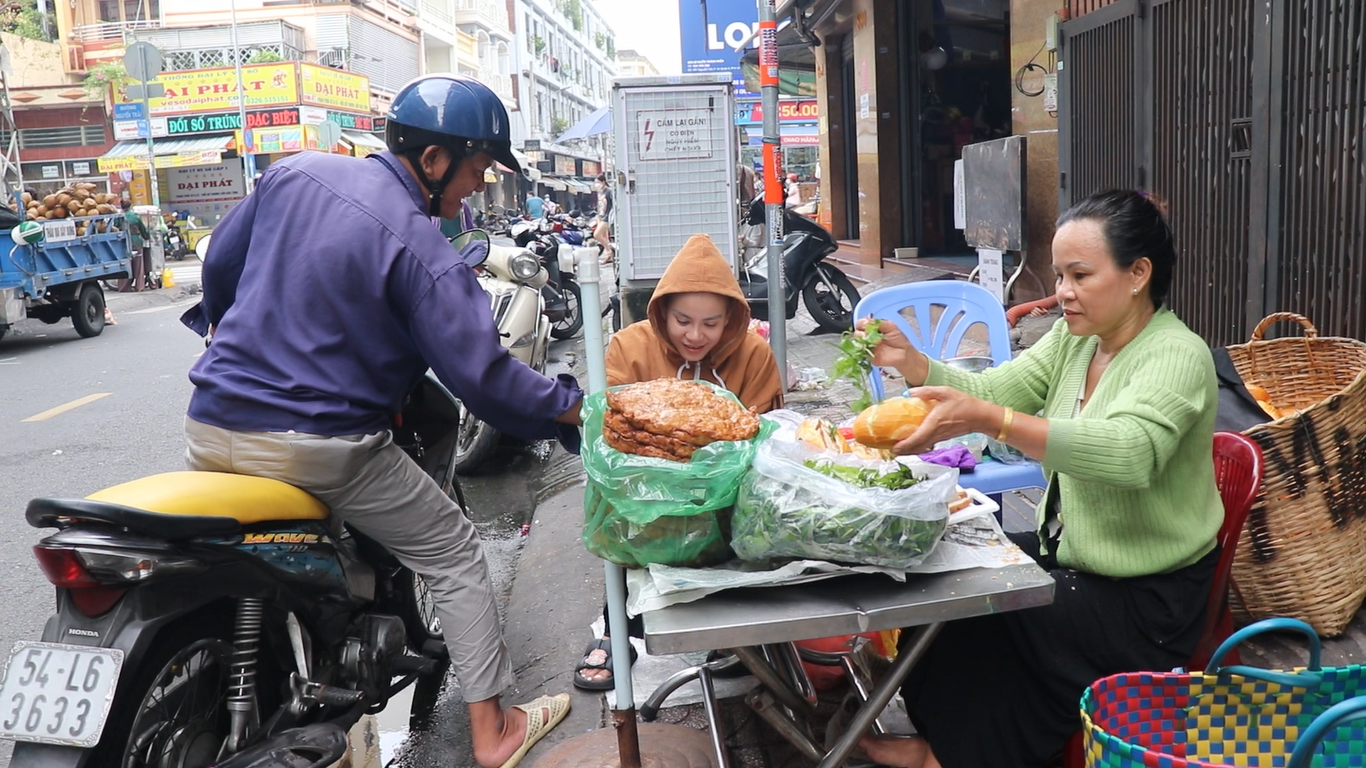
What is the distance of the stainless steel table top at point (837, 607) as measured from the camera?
1839 mm

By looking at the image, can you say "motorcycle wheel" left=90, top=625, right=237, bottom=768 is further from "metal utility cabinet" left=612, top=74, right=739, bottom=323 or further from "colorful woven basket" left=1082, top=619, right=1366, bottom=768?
"metal utility cabinet" left=612, top=74, right=739, bottom=323

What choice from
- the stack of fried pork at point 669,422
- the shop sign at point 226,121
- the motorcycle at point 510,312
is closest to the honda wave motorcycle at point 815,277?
the motorcycle at point 510,312

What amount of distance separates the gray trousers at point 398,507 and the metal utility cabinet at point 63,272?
11016 mm

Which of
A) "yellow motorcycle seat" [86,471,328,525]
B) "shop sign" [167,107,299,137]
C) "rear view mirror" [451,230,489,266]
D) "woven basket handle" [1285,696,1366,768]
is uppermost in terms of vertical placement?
"shop sign" [167,107,299,137]

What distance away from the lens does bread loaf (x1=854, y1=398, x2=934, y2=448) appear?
77.1 inches

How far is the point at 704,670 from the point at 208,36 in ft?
118

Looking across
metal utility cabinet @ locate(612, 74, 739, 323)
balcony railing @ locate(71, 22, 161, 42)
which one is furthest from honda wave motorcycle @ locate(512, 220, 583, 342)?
balcony railing @ locate(71, 22, 161, 42)

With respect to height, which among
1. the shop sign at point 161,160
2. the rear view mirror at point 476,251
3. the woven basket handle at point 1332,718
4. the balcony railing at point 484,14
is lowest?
the woven basket handle at point 1332,718

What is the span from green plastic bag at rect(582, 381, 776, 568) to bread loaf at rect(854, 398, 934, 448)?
219 millimetres

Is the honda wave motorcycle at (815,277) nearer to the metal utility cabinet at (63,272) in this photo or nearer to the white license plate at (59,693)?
the metal utility cabinet at (63,272)

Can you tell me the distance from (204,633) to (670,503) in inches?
47.6

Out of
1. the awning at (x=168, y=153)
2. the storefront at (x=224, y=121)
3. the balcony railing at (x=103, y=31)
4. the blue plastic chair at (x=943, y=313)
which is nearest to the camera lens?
the blue plastic chair at (x=943, y=313)

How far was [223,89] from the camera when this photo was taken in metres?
32.0

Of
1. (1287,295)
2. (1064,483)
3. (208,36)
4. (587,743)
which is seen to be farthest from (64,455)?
(208,36)
